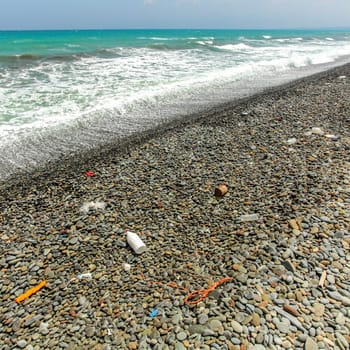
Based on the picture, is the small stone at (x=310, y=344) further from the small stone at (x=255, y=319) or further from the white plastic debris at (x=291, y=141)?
the white plastic debris at (x=291, y=141)

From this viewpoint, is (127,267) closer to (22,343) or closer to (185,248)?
(185,248)

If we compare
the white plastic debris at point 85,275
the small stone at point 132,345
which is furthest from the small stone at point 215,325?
the white plastic debris at point 85,275

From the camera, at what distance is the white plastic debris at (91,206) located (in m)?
4.16

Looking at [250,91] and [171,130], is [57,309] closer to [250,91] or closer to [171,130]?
[171,130]

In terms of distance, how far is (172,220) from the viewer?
12.7 feet

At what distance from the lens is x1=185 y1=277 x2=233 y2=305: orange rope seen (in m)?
2.73

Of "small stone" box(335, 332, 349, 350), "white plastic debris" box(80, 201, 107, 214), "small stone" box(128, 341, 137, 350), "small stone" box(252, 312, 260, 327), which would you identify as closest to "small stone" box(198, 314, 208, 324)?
"small stone" box(252, 312, 260, 327)

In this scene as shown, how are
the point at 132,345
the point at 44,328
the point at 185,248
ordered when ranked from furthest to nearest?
the point at 185,248, the point at 44,328, the point at 132,345

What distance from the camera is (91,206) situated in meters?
4.23

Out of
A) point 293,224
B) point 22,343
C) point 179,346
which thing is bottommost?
point 22,343

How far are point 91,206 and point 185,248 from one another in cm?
163

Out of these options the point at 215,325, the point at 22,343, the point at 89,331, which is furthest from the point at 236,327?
the point at 22,343

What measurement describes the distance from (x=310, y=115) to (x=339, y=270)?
16.0 ft

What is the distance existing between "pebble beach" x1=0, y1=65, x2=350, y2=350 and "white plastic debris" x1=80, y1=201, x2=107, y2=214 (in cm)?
5
